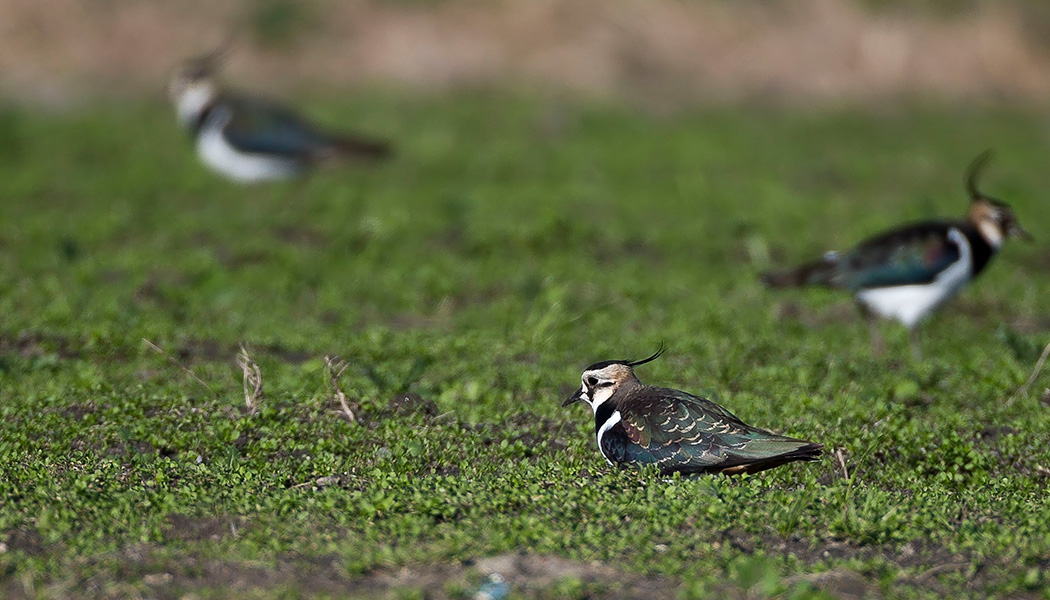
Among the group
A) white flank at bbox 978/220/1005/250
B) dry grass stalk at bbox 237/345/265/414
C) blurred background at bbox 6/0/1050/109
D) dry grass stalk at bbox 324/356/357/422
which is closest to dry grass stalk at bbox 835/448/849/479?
dry grass stalk at bbox 324/356/357/422

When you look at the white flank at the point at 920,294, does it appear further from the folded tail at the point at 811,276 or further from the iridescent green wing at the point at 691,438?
the iridescent green wing at the point at 691,438

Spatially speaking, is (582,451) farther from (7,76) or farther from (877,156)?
(7,76)

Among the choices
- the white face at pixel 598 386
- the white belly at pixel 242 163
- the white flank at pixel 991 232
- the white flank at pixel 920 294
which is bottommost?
the white belly at pixel 242 163

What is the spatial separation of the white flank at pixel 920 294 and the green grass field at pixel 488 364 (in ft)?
0.90

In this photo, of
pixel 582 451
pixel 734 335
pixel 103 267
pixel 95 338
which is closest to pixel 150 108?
pixel 103 267

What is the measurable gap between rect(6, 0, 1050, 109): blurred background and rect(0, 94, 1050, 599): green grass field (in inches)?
104

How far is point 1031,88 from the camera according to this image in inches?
705

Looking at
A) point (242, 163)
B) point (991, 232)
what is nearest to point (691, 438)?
point (991, 232)

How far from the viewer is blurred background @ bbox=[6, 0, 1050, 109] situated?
17.2 metres

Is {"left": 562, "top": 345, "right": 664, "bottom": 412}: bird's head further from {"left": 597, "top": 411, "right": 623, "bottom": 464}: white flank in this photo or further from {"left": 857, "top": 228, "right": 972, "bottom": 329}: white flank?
{"left": 857, "top": 228, "right": 972, "bottom": 329}: white flank

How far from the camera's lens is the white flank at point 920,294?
28.7ft

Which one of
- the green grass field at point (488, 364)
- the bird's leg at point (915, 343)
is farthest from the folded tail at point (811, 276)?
the bird's leg at point (915, 343)

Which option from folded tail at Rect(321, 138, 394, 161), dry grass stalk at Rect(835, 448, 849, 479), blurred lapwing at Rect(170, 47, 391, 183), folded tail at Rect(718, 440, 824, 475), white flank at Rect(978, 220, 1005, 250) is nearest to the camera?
folded tail at Rect(718, 440, 824, 475)

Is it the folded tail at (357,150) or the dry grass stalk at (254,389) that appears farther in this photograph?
the folded tail at (357,150)
